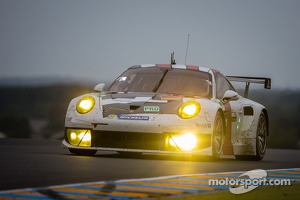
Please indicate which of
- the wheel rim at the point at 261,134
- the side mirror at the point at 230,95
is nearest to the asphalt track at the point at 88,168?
the side mirror at the point at 230,95

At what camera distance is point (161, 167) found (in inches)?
412

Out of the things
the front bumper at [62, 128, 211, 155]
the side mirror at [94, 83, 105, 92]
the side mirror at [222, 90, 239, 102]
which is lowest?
the front bumper at [62, 128, 211, 155]

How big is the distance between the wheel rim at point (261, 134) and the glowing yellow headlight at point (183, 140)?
218cm

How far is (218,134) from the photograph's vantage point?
12.2 meters

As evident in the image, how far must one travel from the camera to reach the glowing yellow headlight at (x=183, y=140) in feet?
38.3

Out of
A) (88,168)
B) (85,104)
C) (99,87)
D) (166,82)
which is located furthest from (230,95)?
(88,168)

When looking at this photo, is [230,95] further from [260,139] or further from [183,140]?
[260,139]

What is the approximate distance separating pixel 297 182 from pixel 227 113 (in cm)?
365

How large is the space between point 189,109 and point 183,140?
40cm

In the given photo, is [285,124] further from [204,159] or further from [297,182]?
[297,182]

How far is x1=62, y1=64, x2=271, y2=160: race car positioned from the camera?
11680mm

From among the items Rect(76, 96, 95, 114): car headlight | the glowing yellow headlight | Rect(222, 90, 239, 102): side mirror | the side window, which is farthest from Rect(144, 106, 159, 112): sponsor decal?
the side window

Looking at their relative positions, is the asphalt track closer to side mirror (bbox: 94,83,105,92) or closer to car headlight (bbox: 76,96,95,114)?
car headlight (bbox: 76,96,95,114)

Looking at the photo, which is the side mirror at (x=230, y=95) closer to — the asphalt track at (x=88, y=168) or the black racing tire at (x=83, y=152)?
the asphalt track at (x=88, y=168)
